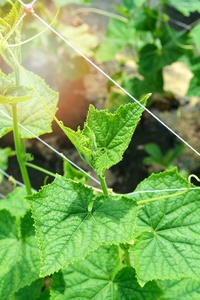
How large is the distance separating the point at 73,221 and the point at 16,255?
0.39m

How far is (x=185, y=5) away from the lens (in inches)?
107

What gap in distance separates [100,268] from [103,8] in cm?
367

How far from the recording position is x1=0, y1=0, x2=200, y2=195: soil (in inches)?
124

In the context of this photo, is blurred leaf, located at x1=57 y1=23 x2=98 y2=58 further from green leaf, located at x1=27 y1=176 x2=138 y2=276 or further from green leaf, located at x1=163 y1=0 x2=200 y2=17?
green leaf, located at x1=27 y1=176 x2=138 y2=276

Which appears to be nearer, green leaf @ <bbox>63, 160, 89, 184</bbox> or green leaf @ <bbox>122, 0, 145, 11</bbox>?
green leaf @ <bbox>63, 160, 89, 184</bbox>

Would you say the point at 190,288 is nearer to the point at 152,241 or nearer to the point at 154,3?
the point at 152,241

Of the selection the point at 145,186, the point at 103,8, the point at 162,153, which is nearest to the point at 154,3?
the point at 103,8

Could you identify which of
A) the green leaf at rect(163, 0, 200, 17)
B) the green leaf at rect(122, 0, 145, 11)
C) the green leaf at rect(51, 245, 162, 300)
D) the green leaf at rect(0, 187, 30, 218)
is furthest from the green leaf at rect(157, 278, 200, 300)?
the green leaf at rect(163, 0, 200, 17)

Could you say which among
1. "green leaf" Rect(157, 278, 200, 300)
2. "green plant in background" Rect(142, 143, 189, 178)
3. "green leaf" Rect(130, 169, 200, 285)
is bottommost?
"green plant in background" Rect(142, 143, 189, 178)

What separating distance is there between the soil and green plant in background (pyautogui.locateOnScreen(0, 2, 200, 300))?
1.73m

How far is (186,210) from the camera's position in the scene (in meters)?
1.18

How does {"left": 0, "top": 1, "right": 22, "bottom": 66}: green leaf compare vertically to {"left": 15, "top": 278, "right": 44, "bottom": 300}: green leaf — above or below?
above

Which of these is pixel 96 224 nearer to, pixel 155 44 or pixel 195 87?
pixel 195 87

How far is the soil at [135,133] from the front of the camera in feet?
10.3
